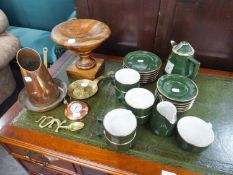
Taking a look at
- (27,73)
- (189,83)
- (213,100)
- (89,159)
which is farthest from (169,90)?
(27,73)

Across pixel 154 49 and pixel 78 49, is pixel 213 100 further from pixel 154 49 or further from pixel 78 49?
pixel 78 49

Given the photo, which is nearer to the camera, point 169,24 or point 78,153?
point 78,153

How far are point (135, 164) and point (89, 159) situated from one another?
5.3 inches

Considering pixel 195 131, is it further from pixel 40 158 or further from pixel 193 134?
pixel 40 158

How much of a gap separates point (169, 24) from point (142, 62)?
0.61ft

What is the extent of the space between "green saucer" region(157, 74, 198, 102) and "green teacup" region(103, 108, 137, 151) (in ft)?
0.47

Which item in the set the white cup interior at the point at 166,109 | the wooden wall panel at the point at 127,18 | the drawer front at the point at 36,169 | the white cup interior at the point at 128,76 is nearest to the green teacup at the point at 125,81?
the white cup interior at the point at 128,76

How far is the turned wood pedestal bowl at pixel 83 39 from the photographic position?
0.69 m

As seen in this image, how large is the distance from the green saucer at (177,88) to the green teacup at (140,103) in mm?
49

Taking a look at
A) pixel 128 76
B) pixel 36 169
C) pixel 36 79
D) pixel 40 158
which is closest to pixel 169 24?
pixel 128 76

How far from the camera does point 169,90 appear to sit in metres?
0.64

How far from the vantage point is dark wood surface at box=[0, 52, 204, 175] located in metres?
0.55

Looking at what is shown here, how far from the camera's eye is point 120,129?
58 centimetres

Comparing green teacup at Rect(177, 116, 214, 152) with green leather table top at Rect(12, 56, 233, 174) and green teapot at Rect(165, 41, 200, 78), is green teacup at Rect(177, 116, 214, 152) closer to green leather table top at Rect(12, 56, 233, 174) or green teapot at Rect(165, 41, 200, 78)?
green leather table top at Rect(12, 56, 233, 174)
